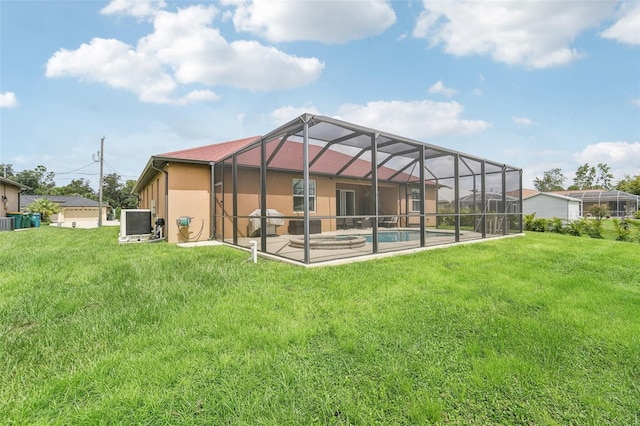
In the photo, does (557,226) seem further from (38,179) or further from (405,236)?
(38,179)

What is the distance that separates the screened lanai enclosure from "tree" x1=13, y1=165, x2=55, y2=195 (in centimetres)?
5171

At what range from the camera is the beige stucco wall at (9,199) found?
17.4m

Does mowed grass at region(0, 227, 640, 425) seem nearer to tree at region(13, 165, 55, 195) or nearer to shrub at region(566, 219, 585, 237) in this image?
shrub at region(566, 219, 585, 237)

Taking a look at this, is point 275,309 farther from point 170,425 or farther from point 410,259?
point 410,259

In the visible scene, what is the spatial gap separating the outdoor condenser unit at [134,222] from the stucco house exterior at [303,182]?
2.05 ft

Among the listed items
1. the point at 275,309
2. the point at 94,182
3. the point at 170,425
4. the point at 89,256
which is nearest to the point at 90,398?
the point at 170,425

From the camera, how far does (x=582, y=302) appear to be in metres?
3.50

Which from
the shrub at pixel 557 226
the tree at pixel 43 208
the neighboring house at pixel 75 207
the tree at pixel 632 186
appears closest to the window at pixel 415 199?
the shrub at pixel 557 226

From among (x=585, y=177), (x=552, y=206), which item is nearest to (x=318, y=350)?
(x=552, y=206)

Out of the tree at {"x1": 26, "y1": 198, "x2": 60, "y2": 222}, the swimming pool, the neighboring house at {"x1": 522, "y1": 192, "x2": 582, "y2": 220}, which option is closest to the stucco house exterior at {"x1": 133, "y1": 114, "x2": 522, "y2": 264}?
the swimming pool

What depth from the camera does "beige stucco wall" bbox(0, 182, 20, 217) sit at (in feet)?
57.1

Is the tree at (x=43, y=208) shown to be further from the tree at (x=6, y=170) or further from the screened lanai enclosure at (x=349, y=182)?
the tree at (x=6, y=170)

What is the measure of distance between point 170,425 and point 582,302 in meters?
4.55

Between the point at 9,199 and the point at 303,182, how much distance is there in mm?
23395
